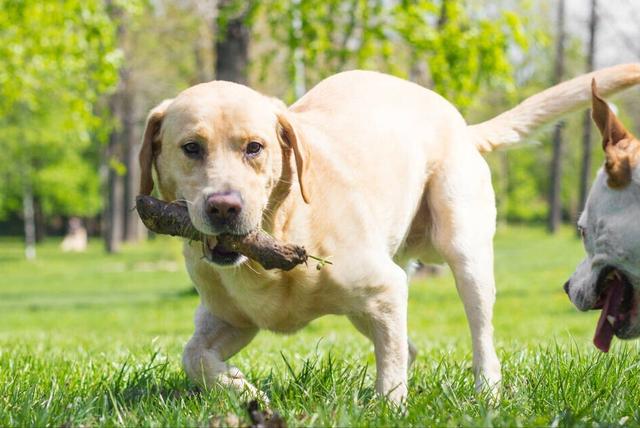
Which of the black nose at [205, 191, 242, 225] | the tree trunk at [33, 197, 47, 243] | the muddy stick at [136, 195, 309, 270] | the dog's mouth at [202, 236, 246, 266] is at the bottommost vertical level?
the tree trunk at [33, 197, 47, 243]

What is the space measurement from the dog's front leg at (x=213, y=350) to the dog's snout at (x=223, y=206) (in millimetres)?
828

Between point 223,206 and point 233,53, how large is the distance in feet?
37.3

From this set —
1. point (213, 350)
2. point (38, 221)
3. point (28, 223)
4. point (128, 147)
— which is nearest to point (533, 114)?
point (213, 350)

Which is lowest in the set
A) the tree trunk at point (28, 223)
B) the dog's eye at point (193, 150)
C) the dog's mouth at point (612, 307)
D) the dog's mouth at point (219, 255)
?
the tree trunk at point (28, 223)

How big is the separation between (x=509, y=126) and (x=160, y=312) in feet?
36.9

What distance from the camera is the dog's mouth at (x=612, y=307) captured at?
13.1ft

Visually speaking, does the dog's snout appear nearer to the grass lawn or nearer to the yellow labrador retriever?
the yellow labrador retriever

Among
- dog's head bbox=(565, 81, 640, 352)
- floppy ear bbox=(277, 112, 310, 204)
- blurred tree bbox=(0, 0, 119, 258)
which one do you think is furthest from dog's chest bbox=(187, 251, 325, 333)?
blurred tree bbox=(0, 0, 119, 258)

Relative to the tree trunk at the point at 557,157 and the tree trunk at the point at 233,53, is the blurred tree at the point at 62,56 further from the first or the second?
the tree trunk at the point at 557,157

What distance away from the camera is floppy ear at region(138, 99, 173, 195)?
4133mm

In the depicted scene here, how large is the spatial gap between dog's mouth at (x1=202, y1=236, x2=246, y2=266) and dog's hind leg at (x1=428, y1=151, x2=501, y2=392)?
1553mm

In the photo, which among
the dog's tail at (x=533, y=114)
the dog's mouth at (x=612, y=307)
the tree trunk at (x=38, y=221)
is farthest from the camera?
the tree trunk at (x=38, y=221)

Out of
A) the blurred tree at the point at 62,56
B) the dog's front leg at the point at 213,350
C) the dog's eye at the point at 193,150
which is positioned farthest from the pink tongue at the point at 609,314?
the blurred tree at the point at 62,56

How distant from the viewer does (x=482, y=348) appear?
4.71m
